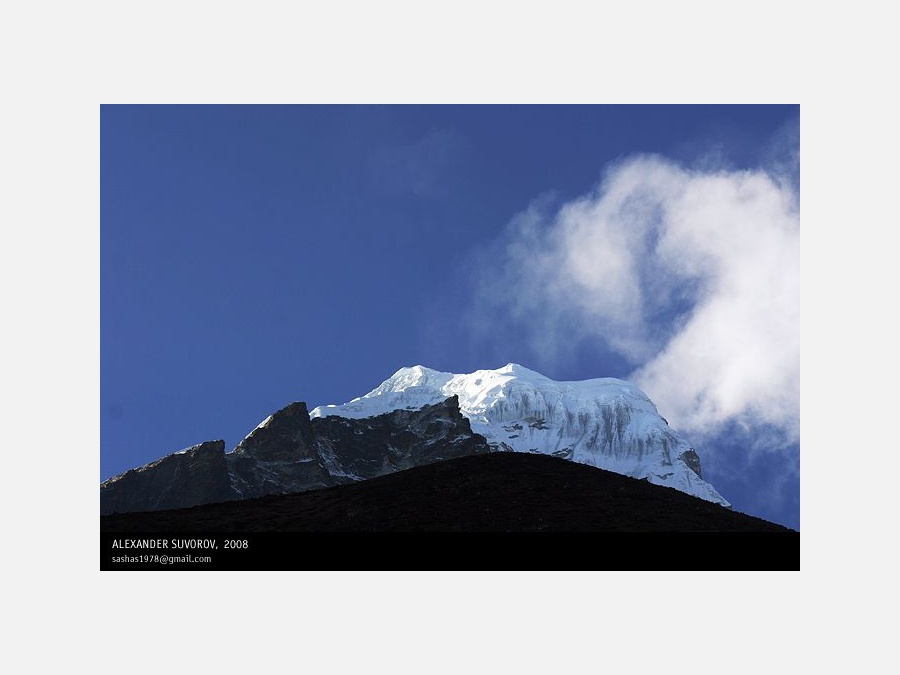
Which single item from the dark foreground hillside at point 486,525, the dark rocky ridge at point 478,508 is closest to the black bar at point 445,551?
the dark foreground hillside at point 486,525

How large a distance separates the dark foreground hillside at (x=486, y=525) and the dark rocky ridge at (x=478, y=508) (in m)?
0.06

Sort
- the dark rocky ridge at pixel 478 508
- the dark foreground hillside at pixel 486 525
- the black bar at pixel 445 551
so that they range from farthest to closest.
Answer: the dark rocky ridge at pixel 478 508, the dark foreground hillside at pixel 486 525, the black bar at pixel 445 551

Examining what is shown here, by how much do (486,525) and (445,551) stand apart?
4361 mm

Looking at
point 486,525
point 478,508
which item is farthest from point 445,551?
point 478,508

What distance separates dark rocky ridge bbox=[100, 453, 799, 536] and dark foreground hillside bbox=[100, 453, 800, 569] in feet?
0.21

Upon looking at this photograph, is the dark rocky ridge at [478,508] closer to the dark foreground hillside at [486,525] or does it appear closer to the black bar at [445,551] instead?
the dark foreground hillside at [486,525]

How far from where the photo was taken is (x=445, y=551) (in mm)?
31531

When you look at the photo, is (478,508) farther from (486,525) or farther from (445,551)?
(445,551)

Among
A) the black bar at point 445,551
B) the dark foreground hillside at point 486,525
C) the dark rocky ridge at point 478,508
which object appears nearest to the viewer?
the black bar at point 445,551

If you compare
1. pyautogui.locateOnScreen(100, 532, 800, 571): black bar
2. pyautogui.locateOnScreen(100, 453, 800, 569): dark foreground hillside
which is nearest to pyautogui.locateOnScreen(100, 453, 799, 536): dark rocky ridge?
pyautogui.locateOnScreen(100, 453, 800, 569): dark foreground hillside

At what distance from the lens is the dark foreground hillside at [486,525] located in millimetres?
30906

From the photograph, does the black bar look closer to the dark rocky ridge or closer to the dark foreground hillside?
the dark foreground hillside

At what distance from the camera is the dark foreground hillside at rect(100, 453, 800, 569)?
1217 inches

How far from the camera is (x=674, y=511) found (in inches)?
1511
